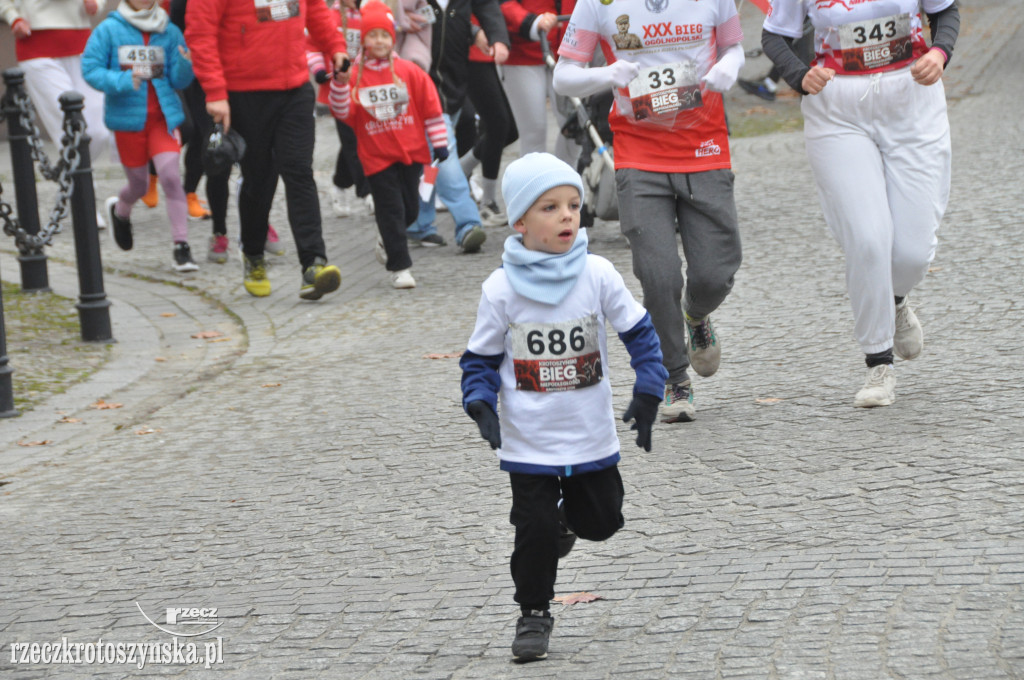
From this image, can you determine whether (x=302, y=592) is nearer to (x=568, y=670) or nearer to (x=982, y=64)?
(x=568, y=670)

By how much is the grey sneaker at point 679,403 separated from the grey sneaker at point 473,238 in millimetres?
4235

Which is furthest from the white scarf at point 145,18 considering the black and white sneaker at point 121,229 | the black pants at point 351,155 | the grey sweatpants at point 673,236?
the grey sweatpants at point 673,236

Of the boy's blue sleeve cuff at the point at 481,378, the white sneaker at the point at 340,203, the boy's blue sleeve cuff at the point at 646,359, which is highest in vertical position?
the boy's blue sleeve cuff at the point at 646,359

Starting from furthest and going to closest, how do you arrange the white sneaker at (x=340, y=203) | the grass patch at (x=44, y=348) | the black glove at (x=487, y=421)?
the white sneaker at (x=340, y=203), the grass patch at (x=44, y=348), the black glove at (x=487, y=421)

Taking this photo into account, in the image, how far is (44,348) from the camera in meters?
8.27

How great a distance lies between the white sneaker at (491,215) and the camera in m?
11.2

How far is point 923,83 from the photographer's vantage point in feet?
18.3

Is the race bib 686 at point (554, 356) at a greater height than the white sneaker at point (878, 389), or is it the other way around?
the race bib 686 at point (554, 356)

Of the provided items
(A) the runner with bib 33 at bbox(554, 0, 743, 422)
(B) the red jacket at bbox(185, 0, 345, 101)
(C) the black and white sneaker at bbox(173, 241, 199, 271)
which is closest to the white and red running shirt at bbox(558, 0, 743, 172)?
(A) the runner with bib 33 at bbox(554, 0, 743, 422)

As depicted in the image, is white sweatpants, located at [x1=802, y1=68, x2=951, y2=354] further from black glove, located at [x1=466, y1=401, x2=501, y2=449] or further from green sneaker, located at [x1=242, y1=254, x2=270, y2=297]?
green sneaker, located at [x1=242, y1=254, x2=270, y2=297]

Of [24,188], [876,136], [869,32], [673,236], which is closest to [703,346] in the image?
[673,236]

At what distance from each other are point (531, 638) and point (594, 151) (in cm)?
571

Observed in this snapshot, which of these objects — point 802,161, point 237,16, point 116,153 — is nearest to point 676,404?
point 237,16

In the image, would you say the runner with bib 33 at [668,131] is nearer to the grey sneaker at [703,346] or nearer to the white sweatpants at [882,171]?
the grey sneaker at [703,346]
